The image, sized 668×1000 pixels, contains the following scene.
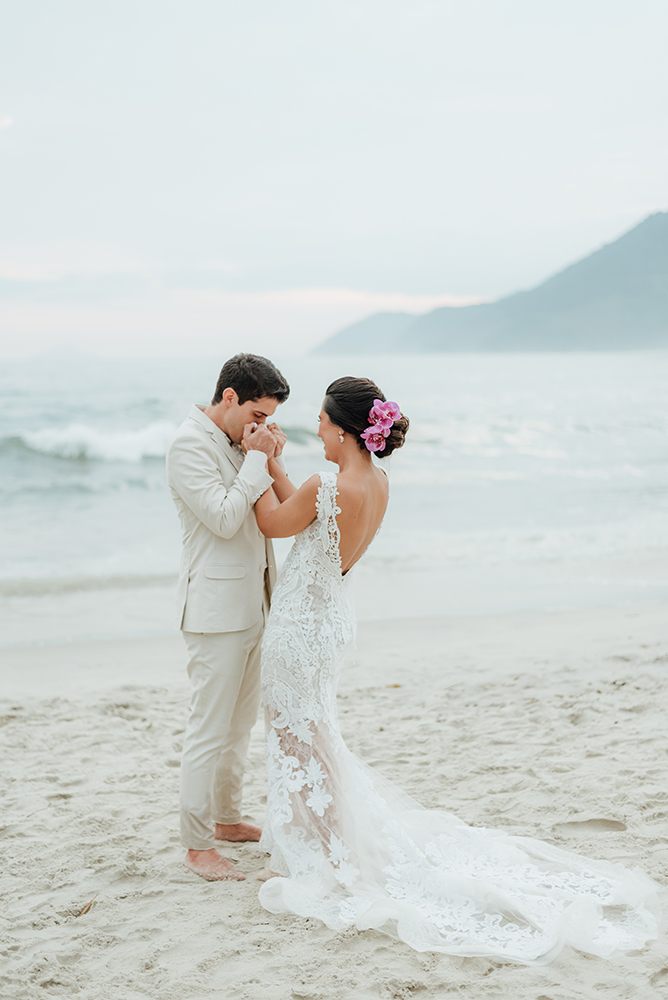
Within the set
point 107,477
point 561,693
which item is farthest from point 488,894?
point 107,477

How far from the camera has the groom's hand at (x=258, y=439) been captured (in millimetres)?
3119

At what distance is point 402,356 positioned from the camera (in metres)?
96.9

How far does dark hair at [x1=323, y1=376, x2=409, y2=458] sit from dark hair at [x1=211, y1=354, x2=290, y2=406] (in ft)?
0.65

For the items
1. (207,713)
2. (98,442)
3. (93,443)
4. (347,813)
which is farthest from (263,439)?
(98,442)

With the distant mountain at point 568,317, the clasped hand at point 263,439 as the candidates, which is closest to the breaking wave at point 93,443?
the clasped hand at point 263,439

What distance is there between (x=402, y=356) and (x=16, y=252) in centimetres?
6731

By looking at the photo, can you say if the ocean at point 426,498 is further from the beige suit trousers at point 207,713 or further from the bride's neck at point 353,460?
the bride's neck at point 353,460

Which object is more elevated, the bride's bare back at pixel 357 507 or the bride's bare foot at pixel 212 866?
the bride's bare back at pixel 357 507

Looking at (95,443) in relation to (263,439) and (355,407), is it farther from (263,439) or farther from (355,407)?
(355,407)

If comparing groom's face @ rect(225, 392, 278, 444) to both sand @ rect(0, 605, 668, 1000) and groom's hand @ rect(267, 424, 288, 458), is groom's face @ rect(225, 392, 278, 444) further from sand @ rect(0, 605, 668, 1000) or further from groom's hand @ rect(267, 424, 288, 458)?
sand @ rect(0, 605, 668, 1000)

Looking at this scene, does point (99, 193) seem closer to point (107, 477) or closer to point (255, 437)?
point (107, 477)

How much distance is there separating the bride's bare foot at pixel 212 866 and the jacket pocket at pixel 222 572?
120 centimetres

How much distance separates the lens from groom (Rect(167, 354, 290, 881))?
310 cm

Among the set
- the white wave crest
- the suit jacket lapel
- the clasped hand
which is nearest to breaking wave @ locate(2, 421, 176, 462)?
the white wave crest
